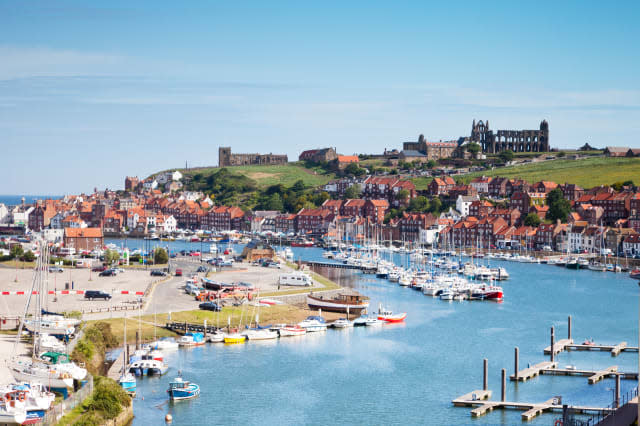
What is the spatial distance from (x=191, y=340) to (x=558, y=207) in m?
69.3

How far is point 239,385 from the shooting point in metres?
31.3

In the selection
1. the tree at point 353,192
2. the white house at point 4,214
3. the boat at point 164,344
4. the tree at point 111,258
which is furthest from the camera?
the white house at point 4,214

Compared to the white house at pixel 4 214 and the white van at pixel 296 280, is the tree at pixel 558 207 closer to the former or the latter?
the white van at pixel 296 280

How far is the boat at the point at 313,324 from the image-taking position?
136 feet

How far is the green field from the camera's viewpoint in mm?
118438

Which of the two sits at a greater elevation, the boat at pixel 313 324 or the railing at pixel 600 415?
the boat at pixel 313 324

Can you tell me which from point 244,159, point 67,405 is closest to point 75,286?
point 67,405

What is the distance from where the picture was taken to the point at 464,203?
365ft

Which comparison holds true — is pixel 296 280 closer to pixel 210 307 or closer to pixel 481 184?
pixel 210 307

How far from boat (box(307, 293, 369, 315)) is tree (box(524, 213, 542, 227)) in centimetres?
5212

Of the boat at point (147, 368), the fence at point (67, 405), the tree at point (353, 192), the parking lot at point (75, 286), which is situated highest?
the tree at point (353, 192)

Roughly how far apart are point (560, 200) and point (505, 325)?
5680cm

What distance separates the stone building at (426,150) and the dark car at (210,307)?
363 ft

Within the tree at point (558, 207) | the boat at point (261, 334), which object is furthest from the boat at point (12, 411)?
the tree at point (558, 207)
